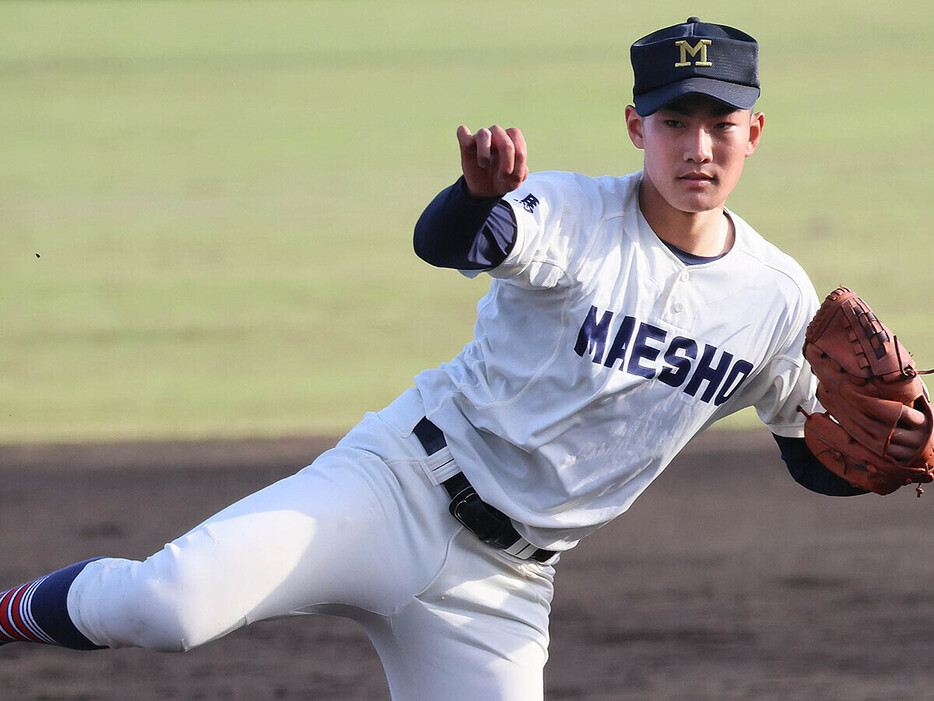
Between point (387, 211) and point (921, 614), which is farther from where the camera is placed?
point (387, 211)

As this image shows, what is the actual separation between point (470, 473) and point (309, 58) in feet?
29.0

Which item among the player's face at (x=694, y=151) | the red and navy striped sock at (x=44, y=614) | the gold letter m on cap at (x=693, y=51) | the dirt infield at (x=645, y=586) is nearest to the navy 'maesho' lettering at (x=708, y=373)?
the player's face at (x=694, y=151)

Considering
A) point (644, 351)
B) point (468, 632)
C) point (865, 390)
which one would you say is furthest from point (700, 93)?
point (468, 632)

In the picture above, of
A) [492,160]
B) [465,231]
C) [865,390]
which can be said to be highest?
[492,160]

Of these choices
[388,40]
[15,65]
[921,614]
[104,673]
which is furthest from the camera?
[388,40]

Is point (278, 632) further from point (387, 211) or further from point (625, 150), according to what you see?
point (625, 150)

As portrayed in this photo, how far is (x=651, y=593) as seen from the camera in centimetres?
397

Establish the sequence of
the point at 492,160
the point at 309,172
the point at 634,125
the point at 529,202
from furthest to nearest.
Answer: the point at 309,172 → the point at 634,125 → the point at 529,202 → the point at 492,160

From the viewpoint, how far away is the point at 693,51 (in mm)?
2262

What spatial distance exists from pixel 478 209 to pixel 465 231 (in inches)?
1.7

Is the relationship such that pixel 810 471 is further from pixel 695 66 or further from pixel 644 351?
pixel 695 66

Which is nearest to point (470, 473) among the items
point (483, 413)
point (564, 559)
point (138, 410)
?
point (483, 413)

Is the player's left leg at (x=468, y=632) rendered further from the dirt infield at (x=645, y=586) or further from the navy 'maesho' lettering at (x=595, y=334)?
the dirt infield at (x=645, y=586)

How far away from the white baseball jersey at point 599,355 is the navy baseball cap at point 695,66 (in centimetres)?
17
